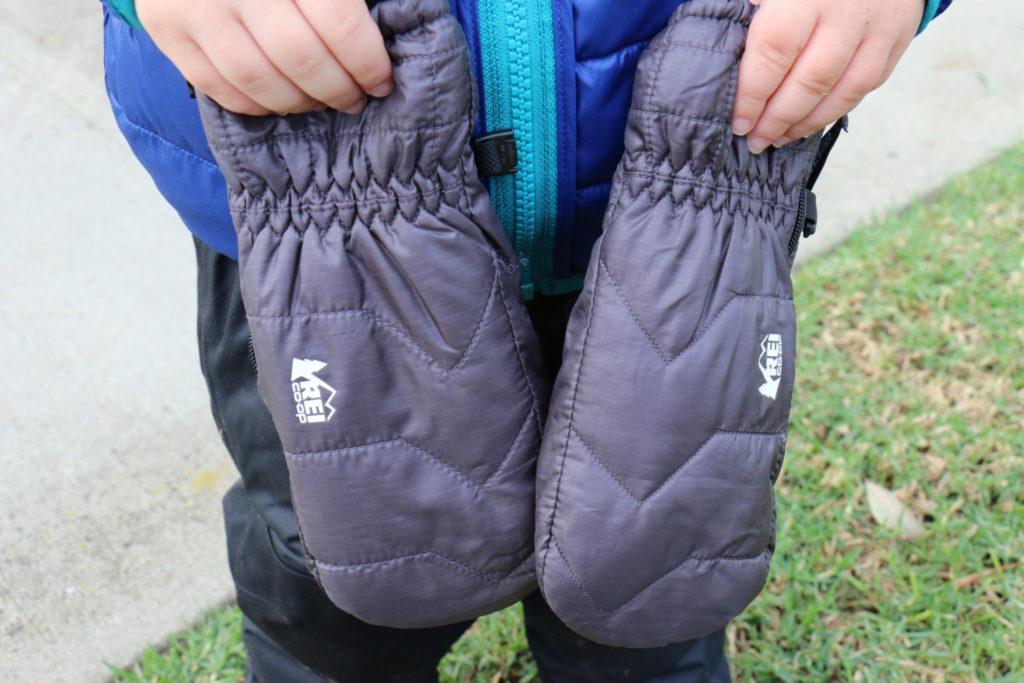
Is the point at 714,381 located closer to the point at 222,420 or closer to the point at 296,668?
the point at 222,420

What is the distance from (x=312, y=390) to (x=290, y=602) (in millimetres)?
482

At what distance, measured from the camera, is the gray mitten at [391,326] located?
1.01 meters

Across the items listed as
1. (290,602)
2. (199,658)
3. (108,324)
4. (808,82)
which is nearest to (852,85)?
(808,82)

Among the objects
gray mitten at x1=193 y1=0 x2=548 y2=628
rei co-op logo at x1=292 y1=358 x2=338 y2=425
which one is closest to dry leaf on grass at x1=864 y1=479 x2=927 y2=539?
gray mitten at x1=193 y1=0 x2=548 y2=628

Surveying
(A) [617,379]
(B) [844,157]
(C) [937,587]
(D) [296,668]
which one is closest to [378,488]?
(A) [617,379]

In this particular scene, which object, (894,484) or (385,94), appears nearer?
(385,94)

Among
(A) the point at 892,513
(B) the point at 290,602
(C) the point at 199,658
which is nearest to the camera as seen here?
(B) the point at 290,602

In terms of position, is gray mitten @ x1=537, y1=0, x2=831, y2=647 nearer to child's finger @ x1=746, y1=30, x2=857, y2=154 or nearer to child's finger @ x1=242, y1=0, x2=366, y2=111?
child's finger @ x1=746, y1=30, x2=857, y2=154

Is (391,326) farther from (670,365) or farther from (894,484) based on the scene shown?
(894,484)

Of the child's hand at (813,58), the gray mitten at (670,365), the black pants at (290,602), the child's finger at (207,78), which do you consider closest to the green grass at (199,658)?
the black pants at (290,602)

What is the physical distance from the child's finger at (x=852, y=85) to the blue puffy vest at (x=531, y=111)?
20 centimetres

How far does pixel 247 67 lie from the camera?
0.93 meters

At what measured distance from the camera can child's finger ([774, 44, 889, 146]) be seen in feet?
A: 3.38

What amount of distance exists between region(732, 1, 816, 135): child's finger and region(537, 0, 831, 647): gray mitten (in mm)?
17
